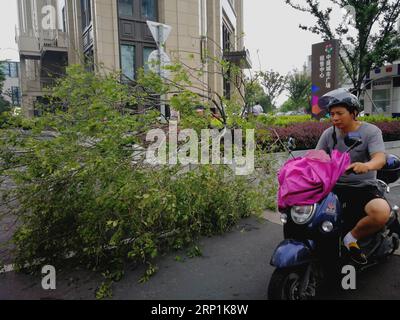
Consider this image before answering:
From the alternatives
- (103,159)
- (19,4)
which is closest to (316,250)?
(103,159)

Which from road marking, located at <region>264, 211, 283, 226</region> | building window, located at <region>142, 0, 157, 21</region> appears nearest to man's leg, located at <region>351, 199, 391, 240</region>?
road marking, located at <region>264, 211, 283, 226</region>

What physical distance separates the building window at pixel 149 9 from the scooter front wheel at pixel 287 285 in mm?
20517

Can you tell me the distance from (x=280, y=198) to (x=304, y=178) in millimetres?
250

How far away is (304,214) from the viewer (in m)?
2.60

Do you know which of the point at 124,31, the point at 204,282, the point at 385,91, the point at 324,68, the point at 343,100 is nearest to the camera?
the point at 343,100

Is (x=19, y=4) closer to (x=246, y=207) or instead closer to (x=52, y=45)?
(x=52, y=45)

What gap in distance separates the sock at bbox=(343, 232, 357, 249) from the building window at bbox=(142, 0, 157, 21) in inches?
799

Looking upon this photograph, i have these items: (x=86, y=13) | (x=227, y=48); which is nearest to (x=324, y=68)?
(x=227, y=48)

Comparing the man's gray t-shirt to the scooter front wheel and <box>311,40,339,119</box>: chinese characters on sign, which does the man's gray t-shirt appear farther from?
<box>311,40,339,119</box>: chinese characters on sign

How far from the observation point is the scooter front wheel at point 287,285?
8.24 feet

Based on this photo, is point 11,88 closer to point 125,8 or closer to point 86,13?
point 86,13

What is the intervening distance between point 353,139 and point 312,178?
20.5 inches

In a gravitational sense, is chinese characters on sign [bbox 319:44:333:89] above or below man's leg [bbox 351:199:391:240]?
above

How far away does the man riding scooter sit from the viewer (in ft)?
9.18
